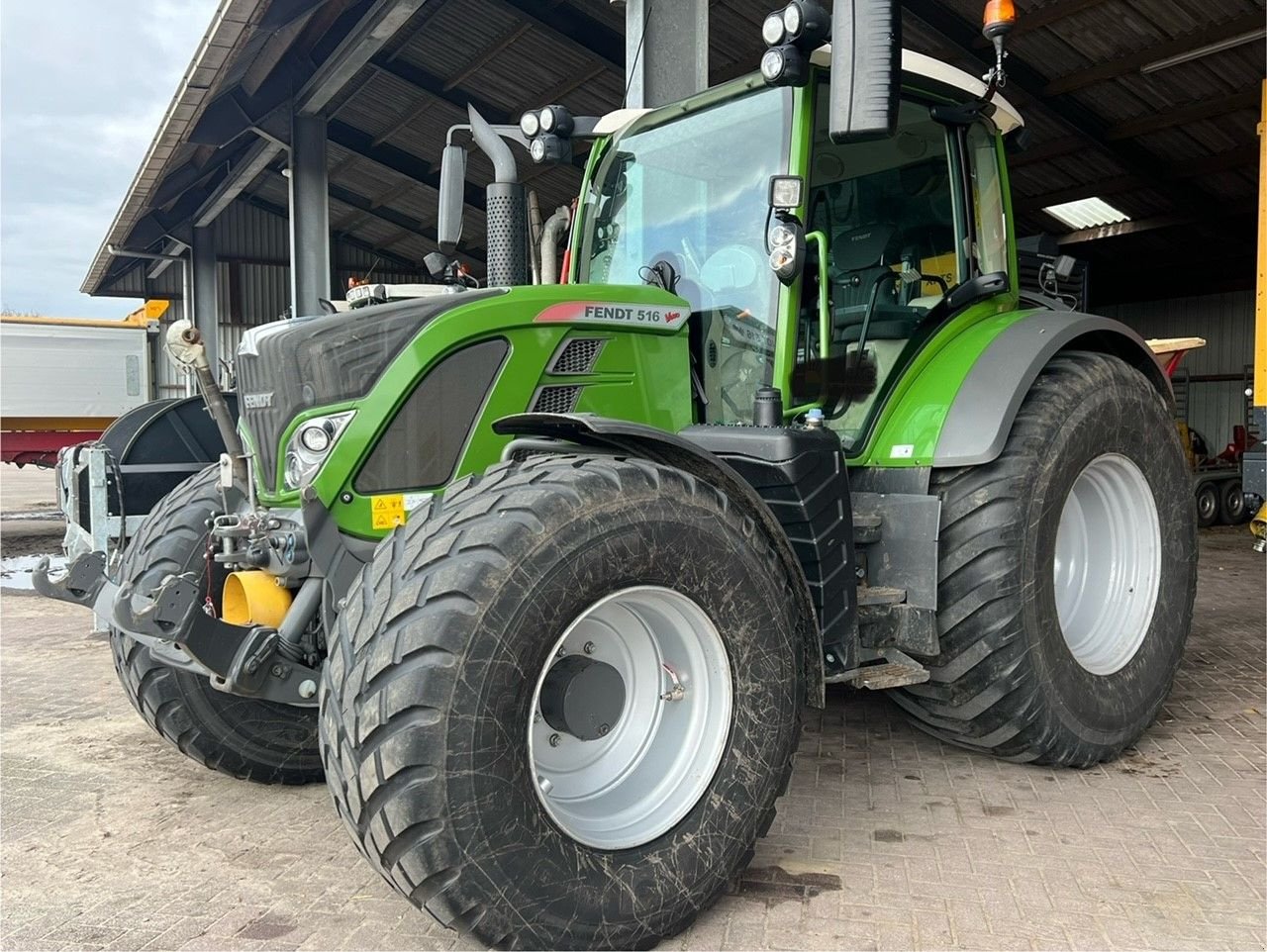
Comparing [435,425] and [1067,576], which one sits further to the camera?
[1067,576]

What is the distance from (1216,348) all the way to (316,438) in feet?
65.3

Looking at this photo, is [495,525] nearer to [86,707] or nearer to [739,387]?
[739,387]

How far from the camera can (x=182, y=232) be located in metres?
18.1

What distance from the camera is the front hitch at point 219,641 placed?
8.23 ft

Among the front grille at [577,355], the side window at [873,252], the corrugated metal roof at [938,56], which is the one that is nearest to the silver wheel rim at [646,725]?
the front grille at [577,355]

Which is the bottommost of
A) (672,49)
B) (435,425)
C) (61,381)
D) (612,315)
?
(435,425)

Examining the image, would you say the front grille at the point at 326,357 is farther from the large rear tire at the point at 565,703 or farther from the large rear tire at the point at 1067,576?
the large rear tire at the point at 1067,576

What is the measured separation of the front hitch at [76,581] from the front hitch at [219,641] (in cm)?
80

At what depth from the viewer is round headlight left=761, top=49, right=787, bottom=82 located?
307 cm

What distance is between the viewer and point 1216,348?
1886 cm

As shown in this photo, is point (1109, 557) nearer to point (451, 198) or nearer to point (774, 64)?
point (774, 64)

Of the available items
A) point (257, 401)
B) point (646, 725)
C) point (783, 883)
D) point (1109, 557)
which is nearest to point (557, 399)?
point (257, 401)

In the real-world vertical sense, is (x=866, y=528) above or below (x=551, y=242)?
below

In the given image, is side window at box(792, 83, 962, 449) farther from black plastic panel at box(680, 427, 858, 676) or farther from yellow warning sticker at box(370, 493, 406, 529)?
yellow warning sticker at box(370, 493, 406, 529)
